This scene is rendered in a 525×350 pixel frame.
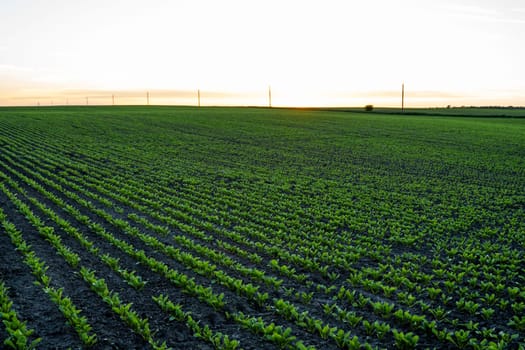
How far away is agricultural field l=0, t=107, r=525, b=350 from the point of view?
7.04 metres

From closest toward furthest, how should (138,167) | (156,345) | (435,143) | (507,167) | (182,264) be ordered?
1. (156,345)
2. (182,264)
3. (138,167)
4. (507,167)
5. (435,143)

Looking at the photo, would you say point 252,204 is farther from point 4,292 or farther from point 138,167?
point 138,167

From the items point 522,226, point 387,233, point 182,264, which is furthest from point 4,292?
point 522,226

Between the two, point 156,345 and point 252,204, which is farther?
point 252,204

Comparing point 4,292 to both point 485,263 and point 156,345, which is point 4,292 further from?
point 485,263

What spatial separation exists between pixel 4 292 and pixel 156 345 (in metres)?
3.80

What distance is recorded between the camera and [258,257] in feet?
33.1

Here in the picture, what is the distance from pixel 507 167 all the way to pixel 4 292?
26749 millimetres

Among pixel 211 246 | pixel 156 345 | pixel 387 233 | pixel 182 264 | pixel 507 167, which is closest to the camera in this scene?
pixel 156 345

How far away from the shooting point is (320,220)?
1377cm

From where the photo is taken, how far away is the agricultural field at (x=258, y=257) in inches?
277

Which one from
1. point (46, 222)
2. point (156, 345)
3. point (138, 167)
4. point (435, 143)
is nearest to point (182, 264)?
point (156, 345)

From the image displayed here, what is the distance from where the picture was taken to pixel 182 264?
9.81 m

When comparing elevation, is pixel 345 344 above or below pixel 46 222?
below
